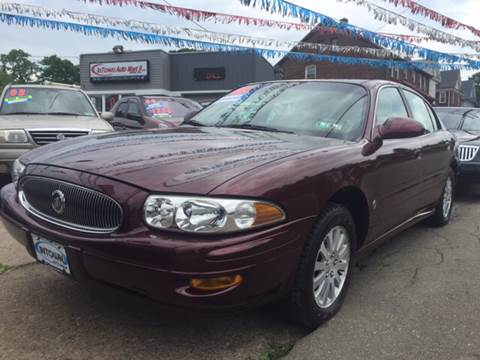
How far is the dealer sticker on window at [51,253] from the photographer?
2383mm

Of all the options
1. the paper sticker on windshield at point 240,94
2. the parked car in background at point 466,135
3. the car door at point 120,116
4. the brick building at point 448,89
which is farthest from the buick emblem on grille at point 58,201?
the brick building at point 448,89

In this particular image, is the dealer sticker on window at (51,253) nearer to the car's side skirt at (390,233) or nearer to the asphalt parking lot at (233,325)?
the asphalt parking lot at (233,325)

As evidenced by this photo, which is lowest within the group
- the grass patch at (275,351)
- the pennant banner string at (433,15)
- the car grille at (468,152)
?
the grass patch at (275,351)

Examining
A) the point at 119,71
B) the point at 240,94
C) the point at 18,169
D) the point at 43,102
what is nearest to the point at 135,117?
the point at 43,102

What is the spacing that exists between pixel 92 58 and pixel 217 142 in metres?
29.4

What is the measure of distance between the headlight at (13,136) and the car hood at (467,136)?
6000mm

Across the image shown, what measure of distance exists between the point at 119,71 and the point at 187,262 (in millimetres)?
28984

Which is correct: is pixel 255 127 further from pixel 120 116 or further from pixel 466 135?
pixel 120 116

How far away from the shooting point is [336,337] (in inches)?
103

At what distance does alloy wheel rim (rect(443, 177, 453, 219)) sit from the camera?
510 centimetres

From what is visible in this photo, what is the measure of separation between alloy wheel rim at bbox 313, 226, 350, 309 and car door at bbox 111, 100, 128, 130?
7559 mm

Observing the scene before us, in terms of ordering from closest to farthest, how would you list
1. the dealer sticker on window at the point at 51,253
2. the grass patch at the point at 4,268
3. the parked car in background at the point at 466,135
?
the dealer sticker on window at the point at 51,253
the grass patch at the point at 4,268
the parked car in background at the point at 466,135

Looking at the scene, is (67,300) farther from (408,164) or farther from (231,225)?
(408,164)

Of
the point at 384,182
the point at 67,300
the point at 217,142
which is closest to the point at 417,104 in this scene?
the point at 384,182
